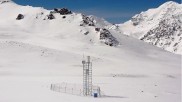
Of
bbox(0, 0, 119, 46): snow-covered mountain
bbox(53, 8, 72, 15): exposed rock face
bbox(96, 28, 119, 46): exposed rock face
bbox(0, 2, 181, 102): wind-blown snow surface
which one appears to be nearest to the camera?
bbox(0, 2, 181, 102): wind-blown snow surface

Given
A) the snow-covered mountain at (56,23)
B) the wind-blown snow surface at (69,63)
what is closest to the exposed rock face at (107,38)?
the snow-covered mountain at (56,23)

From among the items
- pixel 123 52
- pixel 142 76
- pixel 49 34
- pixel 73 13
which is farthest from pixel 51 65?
pixel 73 13

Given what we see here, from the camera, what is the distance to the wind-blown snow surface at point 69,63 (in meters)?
54.0

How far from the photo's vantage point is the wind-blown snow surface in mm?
53969

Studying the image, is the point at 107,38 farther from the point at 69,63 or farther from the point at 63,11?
the point at 69,63

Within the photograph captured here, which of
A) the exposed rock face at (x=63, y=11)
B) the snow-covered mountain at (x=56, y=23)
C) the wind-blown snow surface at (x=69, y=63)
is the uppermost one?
the exposed rock face at (x=63, y=11)

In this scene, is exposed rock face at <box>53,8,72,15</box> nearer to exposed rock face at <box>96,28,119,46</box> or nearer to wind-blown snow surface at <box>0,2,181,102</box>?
wind-blown snow surface at <box>0,2,181,102</box>

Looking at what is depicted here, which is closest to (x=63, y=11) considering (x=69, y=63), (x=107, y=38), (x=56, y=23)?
(x=56, y=23)

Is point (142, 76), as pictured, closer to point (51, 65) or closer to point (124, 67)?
point (124, 67)

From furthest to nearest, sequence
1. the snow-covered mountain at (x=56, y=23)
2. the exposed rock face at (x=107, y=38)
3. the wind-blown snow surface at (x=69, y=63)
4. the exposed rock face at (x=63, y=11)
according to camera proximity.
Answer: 1. the exposed rock face at (x=63, y=11)
2. the snow-covered mountain at (x=56, y=23)
3. the exposed rock face at (x=107, y=38)
4. the wind-blown snow surface at (x=69, y=63)

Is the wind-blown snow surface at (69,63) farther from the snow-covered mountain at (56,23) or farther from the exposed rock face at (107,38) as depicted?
the exposed rock face at (107,38)

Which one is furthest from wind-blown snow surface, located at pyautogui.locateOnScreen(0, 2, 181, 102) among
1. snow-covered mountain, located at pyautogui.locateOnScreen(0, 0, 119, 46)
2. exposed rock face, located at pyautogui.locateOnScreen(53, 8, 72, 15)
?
exposed rock face, located at pyautogui.locateOnScreen(53, 8, 72, 15)

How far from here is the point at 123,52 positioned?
12194cm

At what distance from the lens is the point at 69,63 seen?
99.5 m
